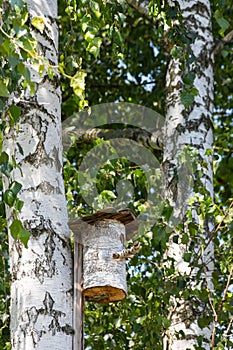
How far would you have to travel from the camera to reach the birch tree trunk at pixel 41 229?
259 centimetres

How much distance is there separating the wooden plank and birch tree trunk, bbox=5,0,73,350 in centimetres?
3

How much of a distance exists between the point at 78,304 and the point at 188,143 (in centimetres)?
150

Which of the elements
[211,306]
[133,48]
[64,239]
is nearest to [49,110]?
[64,239]

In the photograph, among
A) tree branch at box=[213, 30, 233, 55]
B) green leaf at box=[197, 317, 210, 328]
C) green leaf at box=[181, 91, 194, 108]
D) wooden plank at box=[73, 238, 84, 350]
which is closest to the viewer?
wooden plank at box=[73, 238, 84, 350]

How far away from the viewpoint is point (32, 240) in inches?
105

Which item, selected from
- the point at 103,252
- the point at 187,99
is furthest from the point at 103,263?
the point at 187,99

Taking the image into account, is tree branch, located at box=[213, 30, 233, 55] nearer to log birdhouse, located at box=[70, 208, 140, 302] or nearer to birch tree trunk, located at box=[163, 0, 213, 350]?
birch tree trunk, located at box=[163, 0, 213, 350]

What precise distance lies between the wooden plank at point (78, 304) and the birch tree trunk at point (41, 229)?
0.03m

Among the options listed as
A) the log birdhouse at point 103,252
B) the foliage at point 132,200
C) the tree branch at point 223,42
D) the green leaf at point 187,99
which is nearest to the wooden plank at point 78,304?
the log birdhouse at point 103,252

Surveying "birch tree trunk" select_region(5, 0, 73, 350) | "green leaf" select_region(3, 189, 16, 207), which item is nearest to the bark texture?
"birch tree trunk" select_region(5, 0, 73, 350)

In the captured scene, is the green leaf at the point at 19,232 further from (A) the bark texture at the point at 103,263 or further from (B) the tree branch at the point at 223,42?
(B) the tree branch at the point at 223,42

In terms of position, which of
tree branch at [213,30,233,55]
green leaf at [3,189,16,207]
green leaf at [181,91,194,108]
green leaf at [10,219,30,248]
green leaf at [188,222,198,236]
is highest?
tree branch at [213,30,233,55]

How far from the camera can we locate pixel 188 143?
13.3 feet

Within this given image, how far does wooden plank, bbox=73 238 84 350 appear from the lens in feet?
8.80
